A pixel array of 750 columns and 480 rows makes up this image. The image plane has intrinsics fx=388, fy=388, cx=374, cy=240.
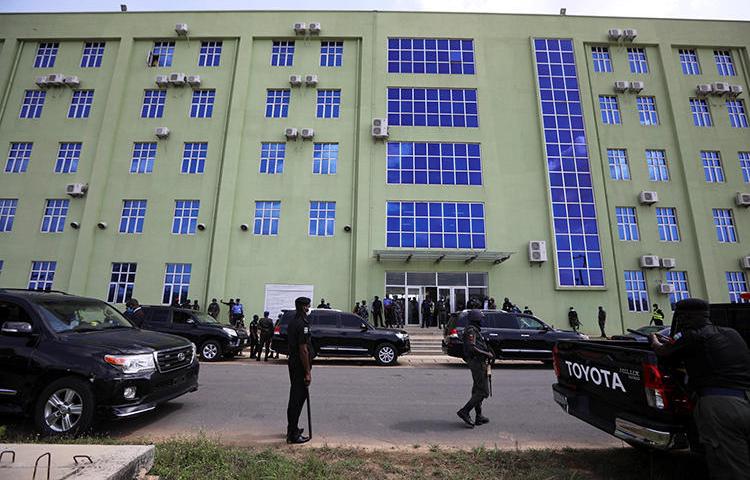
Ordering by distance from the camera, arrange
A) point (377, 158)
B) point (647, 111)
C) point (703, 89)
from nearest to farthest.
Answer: point (377, 158) < point (703, 89) < point (647, 111)

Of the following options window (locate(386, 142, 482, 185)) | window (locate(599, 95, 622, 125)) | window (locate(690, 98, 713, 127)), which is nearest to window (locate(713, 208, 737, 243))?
window (locate(690, 98, 713, 127))

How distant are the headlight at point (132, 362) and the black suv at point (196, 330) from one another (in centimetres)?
827

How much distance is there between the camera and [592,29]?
26.2 m

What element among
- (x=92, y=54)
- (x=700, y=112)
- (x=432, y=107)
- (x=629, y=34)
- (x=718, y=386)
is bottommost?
(x=718, y=386)

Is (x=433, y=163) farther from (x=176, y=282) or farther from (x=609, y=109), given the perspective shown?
(x=176, y=282)

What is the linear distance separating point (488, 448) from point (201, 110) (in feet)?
86.8

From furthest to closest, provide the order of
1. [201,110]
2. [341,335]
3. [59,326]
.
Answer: [201,110] → [341,335] → [59,326]

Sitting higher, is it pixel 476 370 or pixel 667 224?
pixel 667 224

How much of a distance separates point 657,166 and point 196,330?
2722 cm

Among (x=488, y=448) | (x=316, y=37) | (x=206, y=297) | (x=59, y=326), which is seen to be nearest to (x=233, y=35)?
(x=316, y=37)

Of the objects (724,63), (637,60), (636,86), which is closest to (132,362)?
(636,86)

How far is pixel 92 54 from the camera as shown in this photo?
26.5m

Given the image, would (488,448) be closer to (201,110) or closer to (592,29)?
(201,110)

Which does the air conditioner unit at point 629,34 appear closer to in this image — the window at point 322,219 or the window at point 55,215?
the window at point 322,219
